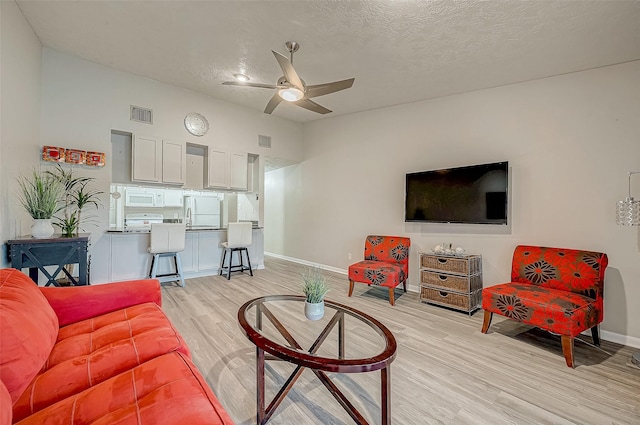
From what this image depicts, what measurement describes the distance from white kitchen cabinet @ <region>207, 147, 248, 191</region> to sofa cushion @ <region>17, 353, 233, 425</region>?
4.08 metres

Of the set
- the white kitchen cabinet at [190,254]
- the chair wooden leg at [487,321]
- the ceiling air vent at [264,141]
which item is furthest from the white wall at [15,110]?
the chair wooden leg at [487,321]

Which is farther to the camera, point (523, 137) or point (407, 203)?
point (407, 203)

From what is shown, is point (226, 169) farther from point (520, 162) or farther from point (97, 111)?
point (520, 162)

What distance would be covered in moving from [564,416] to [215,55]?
447 centimetres

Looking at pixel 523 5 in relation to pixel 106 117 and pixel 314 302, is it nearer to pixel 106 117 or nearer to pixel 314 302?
pixel 314 302

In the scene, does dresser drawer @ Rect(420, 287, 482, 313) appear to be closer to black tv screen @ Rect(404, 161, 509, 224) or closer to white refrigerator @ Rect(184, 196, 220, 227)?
black tv screen @ Rect(404, 161, 509, 224)

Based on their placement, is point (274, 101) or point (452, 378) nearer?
point (452, 378)

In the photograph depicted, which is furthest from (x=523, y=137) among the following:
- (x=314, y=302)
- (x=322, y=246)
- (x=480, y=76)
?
(x=322, y=246)

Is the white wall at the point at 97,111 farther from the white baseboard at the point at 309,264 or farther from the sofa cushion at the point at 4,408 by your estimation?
the white baseboard at the point at 309,264

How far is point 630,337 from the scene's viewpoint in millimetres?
2656

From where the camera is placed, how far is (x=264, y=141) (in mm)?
5523

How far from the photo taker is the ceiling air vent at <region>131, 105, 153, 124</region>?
4.13 meters

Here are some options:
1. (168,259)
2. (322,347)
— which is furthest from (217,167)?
(322,347)

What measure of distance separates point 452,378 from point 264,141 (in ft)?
15.9
